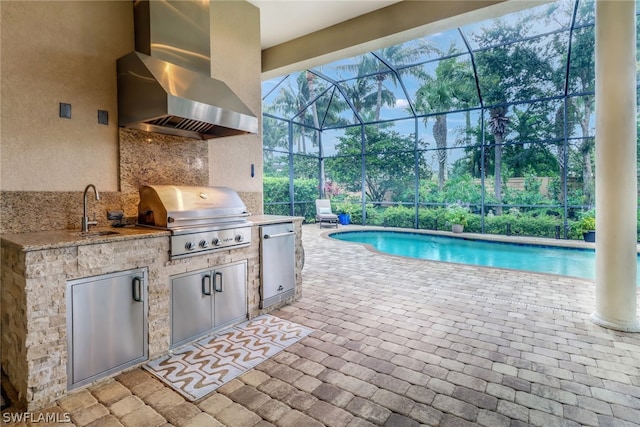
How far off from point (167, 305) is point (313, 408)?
141 cm

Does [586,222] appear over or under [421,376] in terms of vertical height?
over

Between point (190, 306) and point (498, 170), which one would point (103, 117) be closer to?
point (190, 306)

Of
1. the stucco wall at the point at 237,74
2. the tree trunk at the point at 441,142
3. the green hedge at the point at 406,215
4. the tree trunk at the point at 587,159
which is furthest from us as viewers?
the tree trunk at the point at 441,142

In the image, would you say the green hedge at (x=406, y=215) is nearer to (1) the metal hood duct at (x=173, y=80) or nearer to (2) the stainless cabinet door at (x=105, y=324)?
(1) the metal hood duct at (x=173, y=80)

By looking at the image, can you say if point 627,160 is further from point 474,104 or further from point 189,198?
point 474,104

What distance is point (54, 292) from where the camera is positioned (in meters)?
1.95

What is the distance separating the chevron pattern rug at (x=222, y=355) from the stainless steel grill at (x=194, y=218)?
0.79 meters

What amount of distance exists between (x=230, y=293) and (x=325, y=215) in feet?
28.2

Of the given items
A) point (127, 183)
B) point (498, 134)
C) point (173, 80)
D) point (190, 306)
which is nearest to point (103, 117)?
point (127, 183)

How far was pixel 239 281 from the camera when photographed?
3.13m

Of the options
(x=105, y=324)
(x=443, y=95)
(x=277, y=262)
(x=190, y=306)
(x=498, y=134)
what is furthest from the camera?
(x=443, y=95)

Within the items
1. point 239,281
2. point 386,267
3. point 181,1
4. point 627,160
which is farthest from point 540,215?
point 181,1

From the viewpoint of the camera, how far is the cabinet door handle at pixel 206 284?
2799 mm

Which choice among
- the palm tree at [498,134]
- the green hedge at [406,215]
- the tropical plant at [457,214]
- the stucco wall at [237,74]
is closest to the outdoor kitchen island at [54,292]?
the stucco wall at [237,74]
